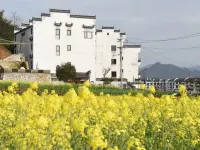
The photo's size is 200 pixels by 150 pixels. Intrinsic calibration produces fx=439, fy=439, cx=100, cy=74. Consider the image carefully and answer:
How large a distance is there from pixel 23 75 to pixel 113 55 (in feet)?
77.9

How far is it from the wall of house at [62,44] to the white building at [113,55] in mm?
2530

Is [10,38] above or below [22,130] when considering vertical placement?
above

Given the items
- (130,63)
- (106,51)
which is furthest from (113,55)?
(130,63)

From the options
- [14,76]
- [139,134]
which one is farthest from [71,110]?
[14,76]

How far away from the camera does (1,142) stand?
4645mm

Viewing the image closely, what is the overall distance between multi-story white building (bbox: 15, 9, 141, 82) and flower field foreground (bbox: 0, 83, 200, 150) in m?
43.7

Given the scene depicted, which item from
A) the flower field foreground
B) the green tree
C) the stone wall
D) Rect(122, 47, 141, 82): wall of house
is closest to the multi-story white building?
Rect(122, 47, 141, 82): wall of house

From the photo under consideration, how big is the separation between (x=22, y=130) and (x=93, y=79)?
4878 cm

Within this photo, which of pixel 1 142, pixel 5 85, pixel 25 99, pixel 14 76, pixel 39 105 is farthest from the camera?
pixel 14 76

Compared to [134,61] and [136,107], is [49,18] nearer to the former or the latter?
[134,61]

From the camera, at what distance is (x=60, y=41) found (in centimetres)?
5212

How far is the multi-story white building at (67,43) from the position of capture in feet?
168

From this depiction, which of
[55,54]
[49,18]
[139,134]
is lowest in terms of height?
[139,134]

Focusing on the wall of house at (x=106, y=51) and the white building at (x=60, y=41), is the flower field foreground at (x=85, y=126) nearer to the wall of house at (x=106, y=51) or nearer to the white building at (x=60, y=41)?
the white building at (x=60, y=41)
